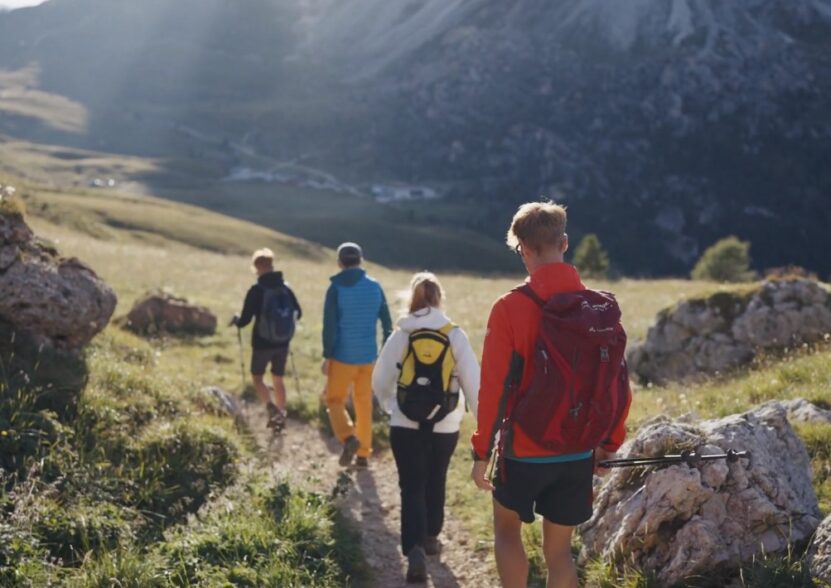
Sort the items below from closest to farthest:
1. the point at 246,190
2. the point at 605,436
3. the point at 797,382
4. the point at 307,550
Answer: the point at 605,436 < the point at 307,550 < the point at 797,382 < the point at 246,190

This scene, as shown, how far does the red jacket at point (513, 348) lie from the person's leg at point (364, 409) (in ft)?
15.9

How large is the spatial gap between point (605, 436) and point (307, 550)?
3.05 m

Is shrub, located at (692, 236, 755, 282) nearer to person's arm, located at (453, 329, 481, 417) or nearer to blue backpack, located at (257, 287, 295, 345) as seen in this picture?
blue backpack, located at (257, 287, 295, 345)

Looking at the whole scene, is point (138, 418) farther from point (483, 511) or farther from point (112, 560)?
point (483, 511)

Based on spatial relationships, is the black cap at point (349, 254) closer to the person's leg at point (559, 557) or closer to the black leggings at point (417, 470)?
the black leggings at point (417, 470)

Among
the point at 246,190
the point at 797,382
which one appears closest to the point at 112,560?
the point at 797,382

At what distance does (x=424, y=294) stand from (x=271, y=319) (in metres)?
4.28

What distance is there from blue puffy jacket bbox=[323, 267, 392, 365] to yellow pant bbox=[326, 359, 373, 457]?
14cm

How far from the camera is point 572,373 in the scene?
4.25m

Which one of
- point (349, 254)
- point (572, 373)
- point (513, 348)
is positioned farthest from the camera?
point (349, 254)

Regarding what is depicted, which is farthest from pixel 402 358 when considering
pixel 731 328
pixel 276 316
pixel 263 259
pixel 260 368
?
pixel 731 328

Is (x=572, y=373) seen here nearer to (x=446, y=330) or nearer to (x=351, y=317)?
(x=446, y=330)

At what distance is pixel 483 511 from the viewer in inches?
309

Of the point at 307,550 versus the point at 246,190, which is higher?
the point at 246,190
